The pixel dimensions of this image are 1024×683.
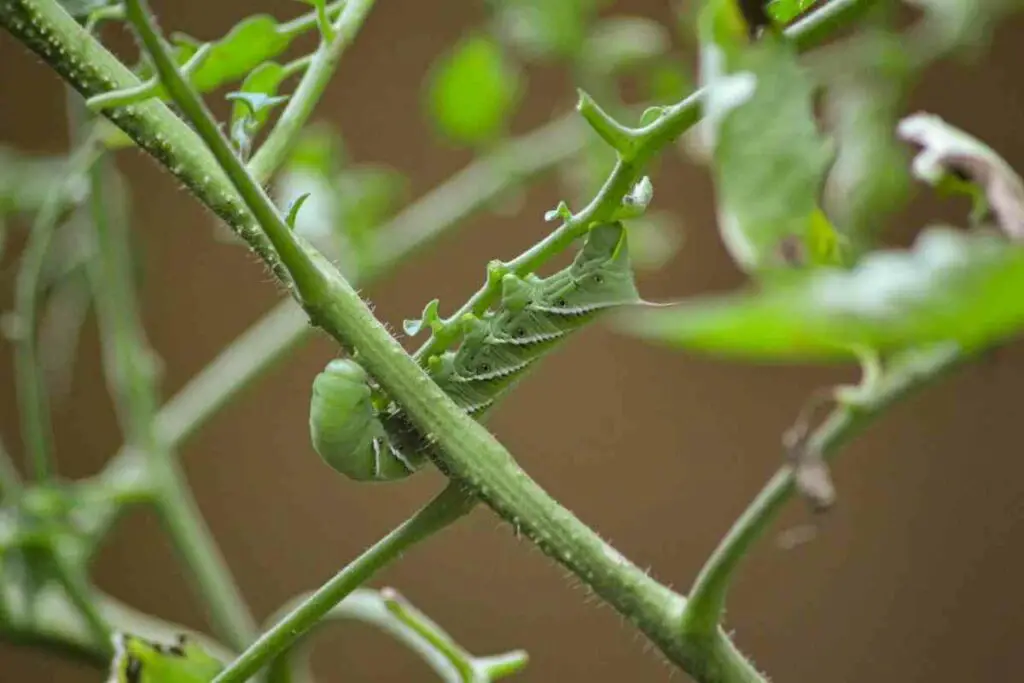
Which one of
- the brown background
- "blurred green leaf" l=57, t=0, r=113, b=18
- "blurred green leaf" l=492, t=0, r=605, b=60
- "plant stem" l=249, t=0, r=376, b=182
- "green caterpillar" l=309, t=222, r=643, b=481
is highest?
"blurred green leaf" l=57, t=0, r=113, b=18

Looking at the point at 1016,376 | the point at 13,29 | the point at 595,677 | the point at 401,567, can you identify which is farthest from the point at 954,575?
the point at 13,29

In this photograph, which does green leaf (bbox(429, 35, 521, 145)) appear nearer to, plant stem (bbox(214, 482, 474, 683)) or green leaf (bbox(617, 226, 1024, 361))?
plant stem (bbox(214, 482, 474, 683))

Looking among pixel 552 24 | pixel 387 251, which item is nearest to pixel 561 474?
pixel 387 251

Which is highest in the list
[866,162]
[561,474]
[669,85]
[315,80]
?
[315,80]

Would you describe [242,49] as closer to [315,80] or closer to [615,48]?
[315,80]

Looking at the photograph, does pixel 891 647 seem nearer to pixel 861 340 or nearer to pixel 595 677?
pixel 595 677

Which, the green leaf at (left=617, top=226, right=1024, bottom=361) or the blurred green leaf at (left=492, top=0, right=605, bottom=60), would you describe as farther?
the blurred green leaf at (left=492, top=0, right=605, bottom=60)

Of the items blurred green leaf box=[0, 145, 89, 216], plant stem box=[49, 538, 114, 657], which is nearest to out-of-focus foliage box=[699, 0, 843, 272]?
plant stem box=[49, 538, 114, 657]
